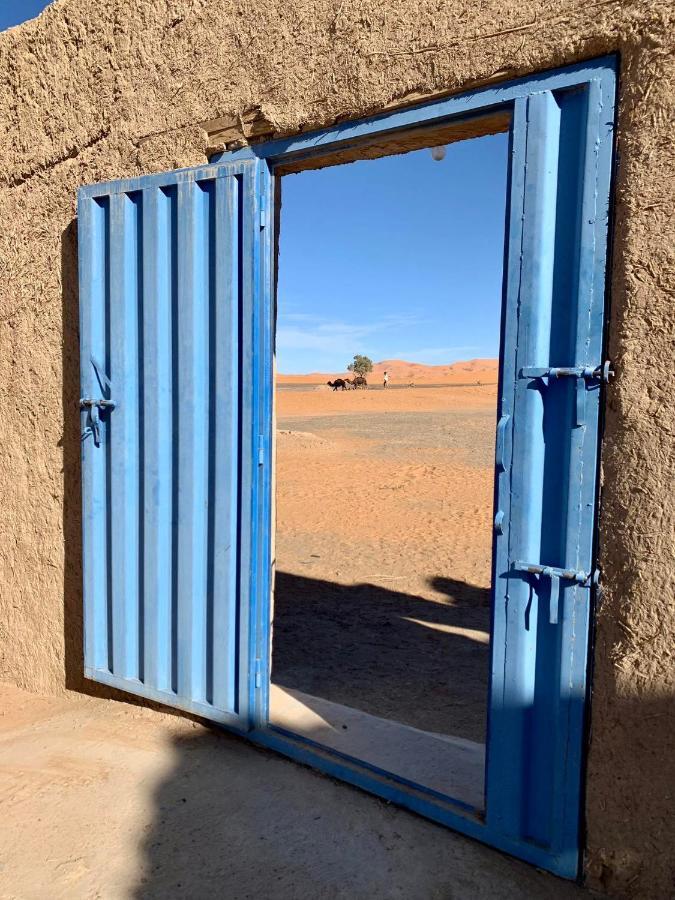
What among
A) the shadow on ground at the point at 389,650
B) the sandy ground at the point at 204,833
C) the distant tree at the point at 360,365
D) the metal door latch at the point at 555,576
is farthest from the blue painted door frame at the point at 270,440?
the distant tree at the point at 360,365

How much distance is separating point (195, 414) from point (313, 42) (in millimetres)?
1541

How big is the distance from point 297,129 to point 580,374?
4.95 feet

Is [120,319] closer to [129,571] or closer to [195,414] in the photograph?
[195,414]

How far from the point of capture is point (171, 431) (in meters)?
3.13

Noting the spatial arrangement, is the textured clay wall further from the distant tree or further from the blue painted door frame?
the distant tree

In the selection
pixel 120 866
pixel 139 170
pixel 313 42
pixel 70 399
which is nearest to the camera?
pixel 120 866

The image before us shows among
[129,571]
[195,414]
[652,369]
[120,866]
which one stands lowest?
[120,866]

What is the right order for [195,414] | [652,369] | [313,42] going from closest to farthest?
1. [652,369]
2. [313,42]
3. [195,414]

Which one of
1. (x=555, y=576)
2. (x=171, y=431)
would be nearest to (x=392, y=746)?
(x=555, y=576)

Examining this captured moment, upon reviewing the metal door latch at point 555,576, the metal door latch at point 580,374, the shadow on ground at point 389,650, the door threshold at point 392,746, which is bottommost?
the shadow on ground at point 389,650

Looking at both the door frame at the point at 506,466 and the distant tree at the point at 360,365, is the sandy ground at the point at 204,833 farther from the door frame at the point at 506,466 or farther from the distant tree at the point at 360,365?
the distant tree at the point at 360,365

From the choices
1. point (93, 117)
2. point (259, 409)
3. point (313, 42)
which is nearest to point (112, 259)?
point (93, 117)

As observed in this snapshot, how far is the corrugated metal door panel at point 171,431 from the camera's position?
2883mm

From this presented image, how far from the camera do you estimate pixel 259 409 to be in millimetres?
2867
